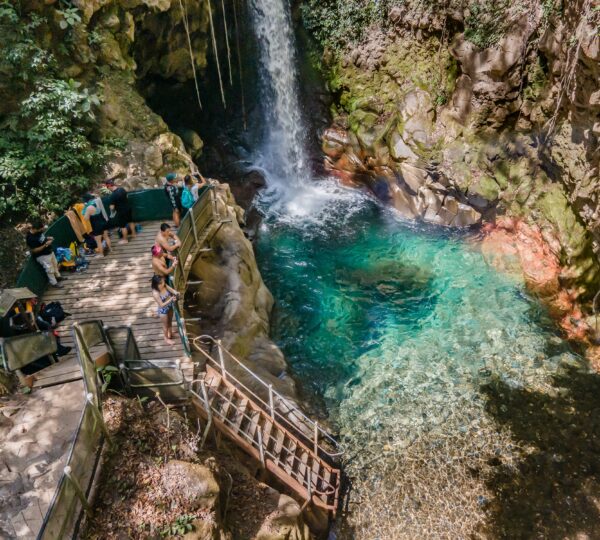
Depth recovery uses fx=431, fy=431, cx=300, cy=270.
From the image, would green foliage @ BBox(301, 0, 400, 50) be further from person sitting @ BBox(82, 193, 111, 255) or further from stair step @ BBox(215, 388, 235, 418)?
stair step @ BBox(215, 388, 235, 418)

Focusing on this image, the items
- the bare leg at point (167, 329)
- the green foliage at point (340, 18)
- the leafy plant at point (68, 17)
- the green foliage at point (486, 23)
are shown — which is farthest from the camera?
the green foliage at point (340, 18)

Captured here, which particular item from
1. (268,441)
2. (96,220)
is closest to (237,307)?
(268,441)

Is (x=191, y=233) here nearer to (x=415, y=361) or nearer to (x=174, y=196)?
(x=174, y=196)

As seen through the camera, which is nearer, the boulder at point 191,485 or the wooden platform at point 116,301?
the boulder at point 191,485

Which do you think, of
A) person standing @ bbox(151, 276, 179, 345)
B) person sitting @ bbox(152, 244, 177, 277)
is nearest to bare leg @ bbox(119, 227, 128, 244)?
person sitting @ bbox(152, 244, 177, 277)

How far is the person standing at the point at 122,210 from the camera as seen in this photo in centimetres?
1116

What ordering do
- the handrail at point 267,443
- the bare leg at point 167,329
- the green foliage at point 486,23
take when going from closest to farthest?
the handrail at point 267,443, the bare leg at point 167,329, the green foliage at point 486,23

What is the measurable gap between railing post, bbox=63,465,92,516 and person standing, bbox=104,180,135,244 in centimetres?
714

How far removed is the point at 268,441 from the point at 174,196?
267 inches

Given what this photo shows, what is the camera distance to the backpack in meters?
11.6

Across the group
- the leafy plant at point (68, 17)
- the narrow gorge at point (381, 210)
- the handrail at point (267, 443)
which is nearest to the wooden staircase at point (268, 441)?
the handrail at point (267, 443)

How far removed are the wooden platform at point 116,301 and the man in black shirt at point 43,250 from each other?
275mm

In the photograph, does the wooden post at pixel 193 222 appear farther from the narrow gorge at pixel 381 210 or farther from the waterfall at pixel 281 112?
the waterfall at pixel 281 112

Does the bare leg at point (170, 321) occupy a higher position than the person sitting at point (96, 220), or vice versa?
the person sitting at point (96, 220)
